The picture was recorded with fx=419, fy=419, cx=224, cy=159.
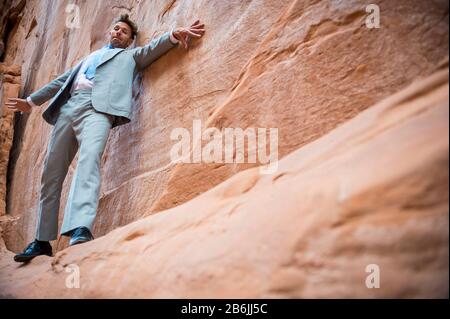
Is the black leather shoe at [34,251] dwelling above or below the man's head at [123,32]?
below

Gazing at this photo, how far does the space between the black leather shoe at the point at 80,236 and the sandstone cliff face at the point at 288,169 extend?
0.59ft

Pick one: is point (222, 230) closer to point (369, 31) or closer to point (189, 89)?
point (369, 31)

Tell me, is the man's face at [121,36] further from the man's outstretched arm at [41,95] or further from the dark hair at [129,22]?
the man's outstretched arm at [41,95]

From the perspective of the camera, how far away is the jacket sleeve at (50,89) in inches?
137

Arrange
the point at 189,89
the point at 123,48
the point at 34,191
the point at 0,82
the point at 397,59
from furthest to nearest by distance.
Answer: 1. the point at 0,82
2. the point at 34,191
3. the point at 123,48
4. the point at 189,89
5. the point at 397,59

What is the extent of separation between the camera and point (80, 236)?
2.42 m

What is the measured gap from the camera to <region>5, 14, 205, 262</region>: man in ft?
8.76

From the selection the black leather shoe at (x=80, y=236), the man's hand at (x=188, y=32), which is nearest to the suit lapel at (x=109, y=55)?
the man's hand at (x=188, y=32)

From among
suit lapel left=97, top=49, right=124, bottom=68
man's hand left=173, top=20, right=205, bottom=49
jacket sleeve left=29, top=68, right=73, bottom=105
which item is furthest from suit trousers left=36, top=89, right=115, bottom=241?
man's hand left=173, top=20, right=205, bottom=49

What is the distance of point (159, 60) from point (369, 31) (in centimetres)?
181

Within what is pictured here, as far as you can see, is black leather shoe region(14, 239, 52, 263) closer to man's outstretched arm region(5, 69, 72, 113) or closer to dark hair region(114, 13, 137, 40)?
man's outstretched arm region(5, 69, 72, 113)

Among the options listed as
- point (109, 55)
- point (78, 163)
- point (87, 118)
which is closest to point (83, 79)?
point (109, 55)
